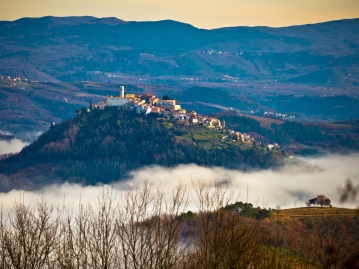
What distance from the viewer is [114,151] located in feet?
581

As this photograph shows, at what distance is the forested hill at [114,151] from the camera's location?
15738 centimetres

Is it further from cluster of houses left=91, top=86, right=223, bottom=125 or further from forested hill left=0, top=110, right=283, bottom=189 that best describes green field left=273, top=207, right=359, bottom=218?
cluster of houses left=91, top=86, right=223, bottom=125

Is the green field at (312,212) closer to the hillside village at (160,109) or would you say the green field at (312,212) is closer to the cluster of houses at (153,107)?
the hillside village at (160,109)

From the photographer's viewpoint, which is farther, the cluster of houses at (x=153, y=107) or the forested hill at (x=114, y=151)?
the cluster of houses at (x=153, y=107)

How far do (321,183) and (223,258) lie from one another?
4823 inches

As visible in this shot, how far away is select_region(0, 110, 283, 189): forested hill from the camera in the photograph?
157 m

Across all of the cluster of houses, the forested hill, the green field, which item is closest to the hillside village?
the cluster of houses

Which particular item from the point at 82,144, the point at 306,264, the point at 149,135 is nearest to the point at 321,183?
the point at 149,135

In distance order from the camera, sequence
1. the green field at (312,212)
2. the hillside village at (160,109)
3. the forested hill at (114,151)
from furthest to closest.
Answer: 1. the hillside village at (160,109)
2. the forested hill at (114,151)
3. the green field at (312,212)

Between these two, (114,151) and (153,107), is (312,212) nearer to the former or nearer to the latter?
(153,107)

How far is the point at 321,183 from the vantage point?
148000 mm

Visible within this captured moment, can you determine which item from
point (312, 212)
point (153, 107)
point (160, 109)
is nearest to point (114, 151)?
point (153, 107)

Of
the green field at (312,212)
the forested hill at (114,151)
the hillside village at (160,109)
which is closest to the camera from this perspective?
the green field at (312,212)

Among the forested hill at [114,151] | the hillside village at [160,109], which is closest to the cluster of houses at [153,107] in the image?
the hillside village at [160,109]
